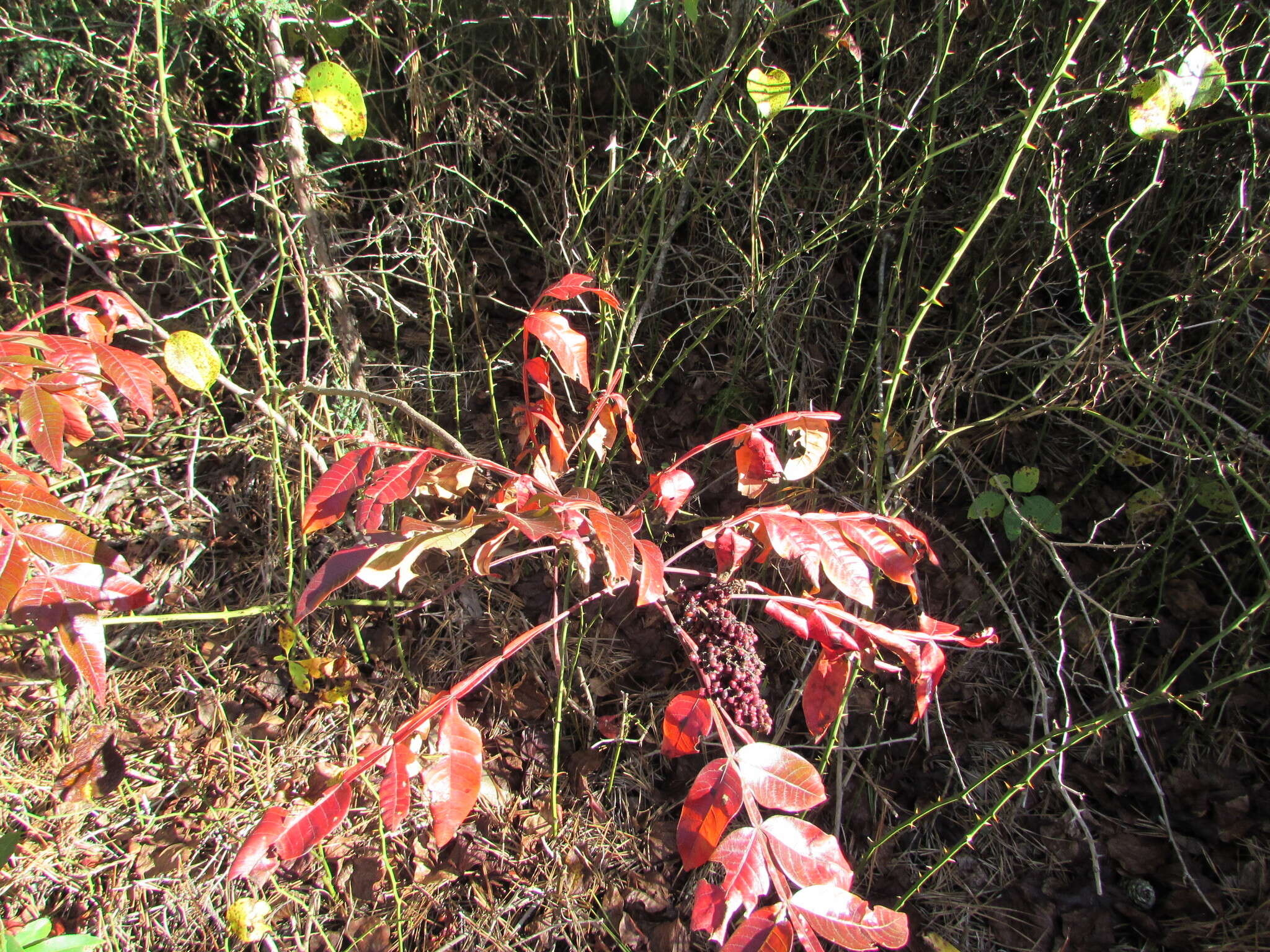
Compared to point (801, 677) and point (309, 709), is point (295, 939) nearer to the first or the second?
point (309, 709)

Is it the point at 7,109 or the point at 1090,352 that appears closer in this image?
the point at 1090,352

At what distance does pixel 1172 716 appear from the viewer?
5.65ft

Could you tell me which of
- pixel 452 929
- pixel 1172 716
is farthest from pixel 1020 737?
pixel 452 929

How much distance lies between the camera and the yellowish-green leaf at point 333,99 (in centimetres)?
140

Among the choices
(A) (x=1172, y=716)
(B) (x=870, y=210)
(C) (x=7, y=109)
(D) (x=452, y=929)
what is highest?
(C) (x=7, y=109)

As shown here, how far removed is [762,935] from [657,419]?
138cm

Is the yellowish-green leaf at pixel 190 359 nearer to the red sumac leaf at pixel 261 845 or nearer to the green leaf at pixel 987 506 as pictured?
the red sumac leaf at pixel 261 845

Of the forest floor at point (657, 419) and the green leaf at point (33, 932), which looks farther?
the forest floor at point (657, 419)

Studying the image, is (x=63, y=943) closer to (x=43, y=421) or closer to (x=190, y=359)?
(x=43, y=421)

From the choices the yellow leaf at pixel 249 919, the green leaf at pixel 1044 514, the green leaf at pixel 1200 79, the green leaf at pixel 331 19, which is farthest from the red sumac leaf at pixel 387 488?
the green leaf at pixel 1200 79

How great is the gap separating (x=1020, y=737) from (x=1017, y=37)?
174cm

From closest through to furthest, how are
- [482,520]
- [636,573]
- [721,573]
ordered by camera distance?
1. [482,520]
2. [721,573]
3. [636,573]

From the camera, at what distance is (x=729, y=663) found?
1.20 metres

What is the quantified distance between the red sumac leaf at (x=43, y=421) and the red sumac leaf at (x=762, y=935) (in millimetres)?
1226
